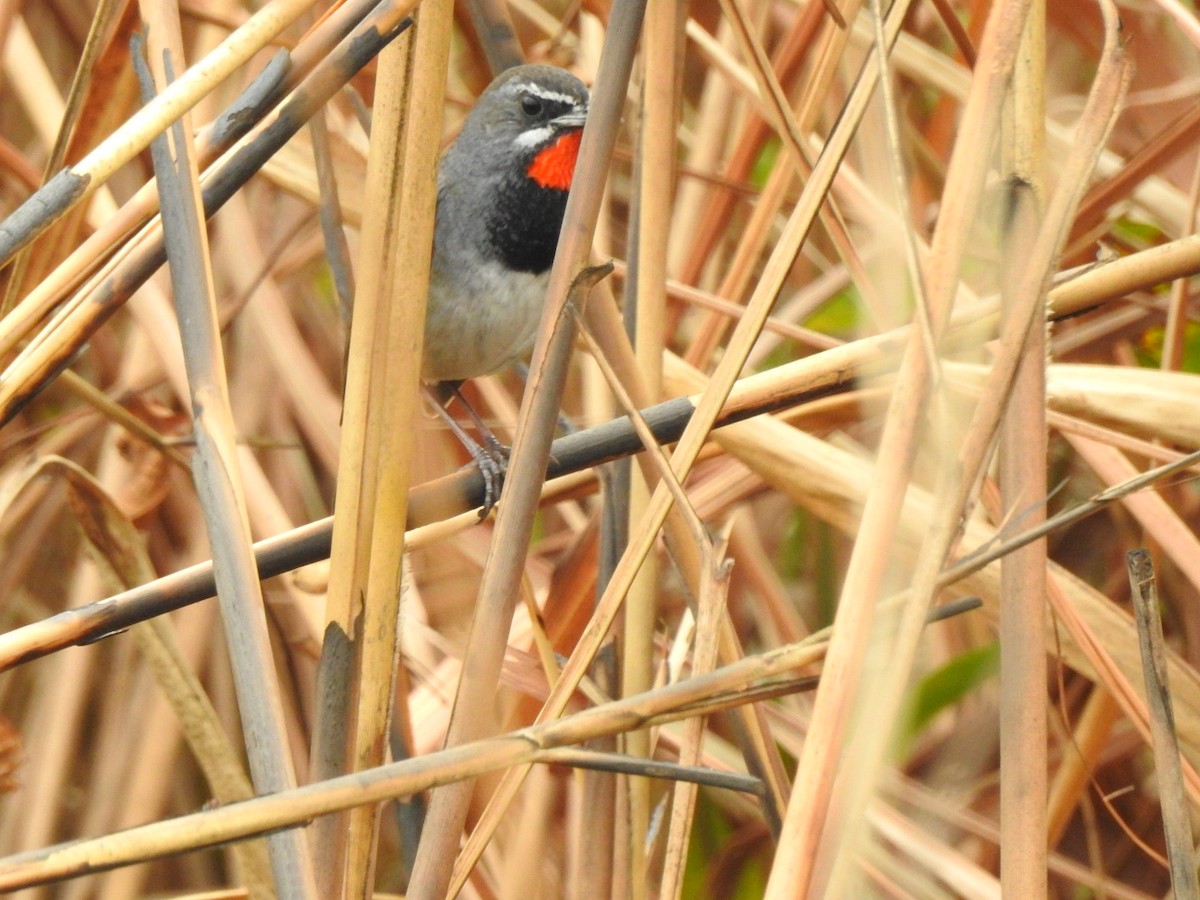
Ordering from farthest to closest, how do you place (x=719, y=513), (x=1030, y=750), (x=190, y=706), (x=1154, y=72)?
(x=1154, y=72) → (x=719, y=513) → (x=190, y=706) → (x=1030, y=750)

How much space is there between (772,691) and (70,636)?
72cm

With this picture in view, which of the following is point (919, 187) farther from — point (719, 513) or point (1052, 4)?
point (719, 513)

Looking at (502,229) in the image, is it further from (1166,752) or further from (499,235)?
(1166,752)

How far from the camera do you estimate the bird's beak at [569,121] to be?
9.29ft

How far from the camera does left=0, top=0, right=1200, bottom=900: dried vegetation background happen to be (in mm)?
1198

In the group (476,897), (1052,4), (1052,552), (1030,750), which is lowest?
(1030,750)

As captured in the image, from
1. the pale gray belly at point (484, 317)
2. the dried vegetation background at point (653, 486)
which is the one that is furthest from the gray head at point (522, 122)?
the pale gray belly at point (484, 317)

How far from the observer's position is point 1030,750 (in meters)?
1.27

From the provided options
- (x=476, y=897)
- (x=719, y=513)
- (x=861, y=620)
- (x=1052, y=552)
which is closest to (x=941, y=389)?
(x=861, y=620)

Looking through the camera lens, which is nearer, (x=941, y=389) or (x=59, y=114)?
(x=941, y=389)

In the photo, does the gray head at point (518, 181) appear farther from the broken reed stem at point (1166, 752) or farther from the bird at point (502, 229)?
the broken reed stem at point (1166, 752)

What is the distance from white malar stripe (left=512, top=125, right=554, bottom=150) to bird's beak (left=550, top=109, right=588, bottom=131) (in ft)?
0.06

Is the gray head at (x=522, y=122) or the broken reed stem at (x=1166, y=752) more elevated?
the gray head at (x=522, y=122)

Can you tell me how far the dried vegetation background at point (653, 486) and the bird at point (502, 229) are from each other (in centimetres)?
20
